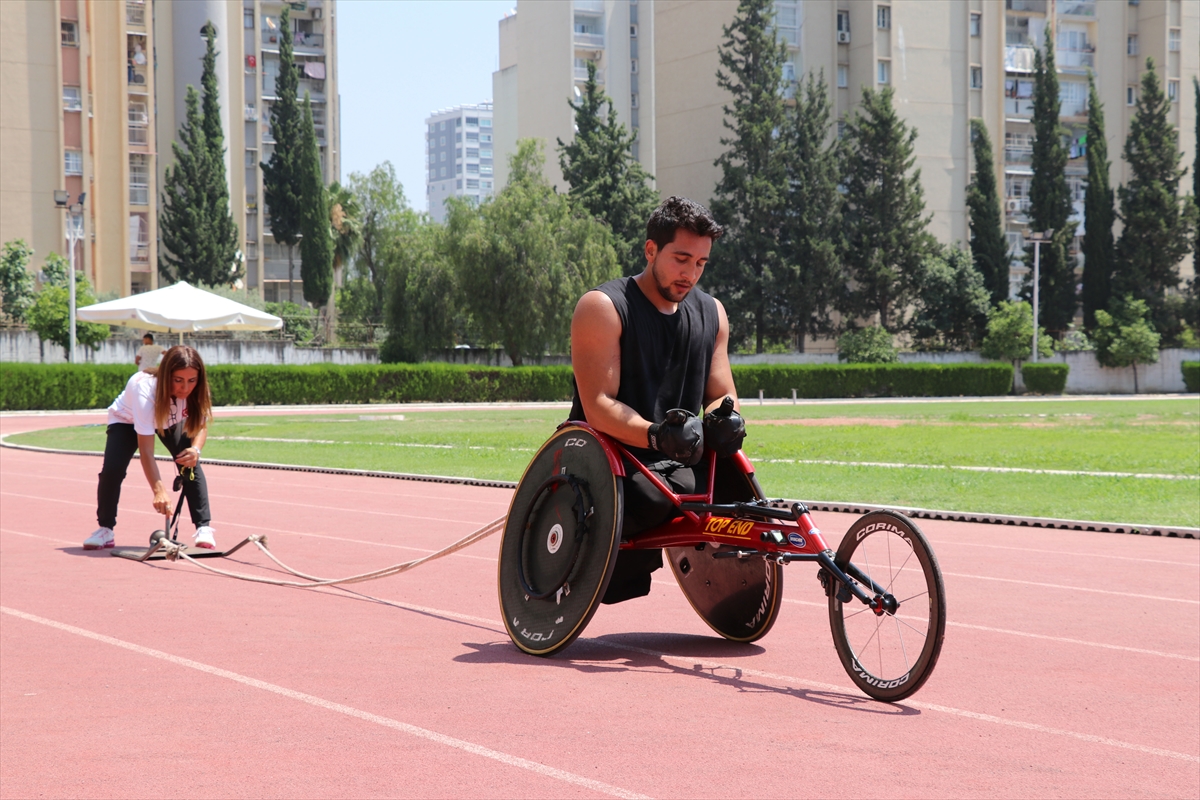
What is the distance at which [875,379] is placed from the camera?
5912 cm

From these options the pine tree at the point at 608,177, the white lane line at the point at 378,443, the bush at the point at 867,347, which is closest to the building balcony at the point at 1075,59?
the bush at the point at 867,347

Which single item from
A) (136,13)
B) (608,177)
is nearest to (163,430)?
(608,177)

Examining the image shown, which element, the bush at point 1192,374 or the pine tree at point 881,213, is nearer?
the pine tree at point 881,213

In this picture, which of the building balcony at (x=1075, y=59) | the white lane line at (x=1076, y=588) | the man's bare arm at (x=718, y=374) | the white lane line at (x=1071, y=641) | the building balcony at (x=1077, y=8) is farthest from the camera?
the building balcony at (x=1075, y=59)

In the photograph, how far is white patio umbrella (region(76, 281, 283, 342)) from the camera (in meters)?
30.0

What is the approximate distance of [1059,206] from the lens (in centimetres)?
6925

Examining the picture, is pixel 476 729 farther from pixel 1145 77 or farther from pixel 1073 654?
pixel 1145 77

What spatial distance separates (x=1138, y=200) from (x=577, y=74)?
133 feet

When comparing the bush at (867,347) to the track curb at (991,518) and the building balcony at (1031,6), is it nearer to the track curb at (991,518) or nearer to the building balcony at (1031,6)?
the building balcony at (1031,6)

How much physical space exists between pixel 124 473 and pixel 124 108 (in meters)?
57.9

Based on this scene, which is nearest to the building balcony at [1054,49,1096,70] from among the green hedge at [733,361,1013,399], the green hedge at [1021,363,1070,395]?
the green hedge at [1021,363,1070,395]

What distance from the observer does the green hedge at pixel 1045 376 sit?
62.4 m

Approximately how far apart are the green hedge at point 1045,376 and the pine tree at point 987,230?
20.4 ft

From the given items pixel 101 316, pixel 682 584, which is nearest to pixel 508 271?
pixel 101 316
